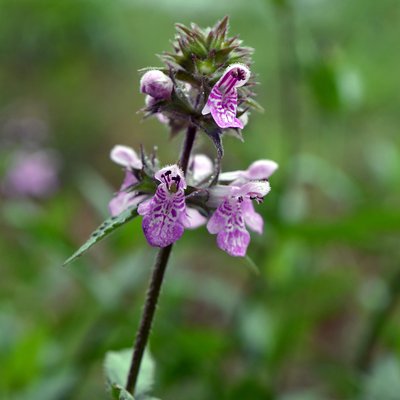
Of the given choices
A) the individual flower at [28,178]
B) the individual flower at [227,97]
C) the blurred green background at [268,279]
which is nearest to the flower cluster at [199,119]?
the individual flower at [227,97]

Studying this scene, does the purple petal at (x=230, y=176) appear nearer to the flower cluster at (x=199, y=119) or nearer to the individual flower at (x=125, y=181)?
the flower cluster at (x=199, y=119)

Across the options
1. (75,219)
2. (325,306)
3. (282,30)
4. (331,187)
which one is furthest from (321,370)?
(75,219)

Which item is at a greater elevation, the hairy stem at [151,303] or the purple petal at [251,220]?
the purple petal at [251,220]

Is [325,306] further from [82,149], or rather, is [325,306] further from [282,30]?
[82,149]

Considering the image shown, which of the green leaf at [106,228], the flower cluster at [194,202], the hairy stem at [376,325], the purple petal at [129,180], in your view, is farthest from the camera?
the hairy stem at [376,325]

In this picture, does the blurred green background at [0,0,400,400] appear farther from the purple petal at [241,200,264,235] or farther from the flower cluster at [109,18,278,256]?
the purple petal at [241,200,264,235]

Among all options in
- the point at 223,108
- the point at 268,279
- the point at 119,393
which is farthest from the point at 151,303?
the point at 268,279

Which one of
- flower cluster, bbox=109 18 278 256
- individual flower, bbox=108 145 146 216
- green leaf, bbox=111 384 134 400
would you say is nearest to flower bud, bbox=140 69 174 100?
flower cluster, bbox=109 18 278 256
